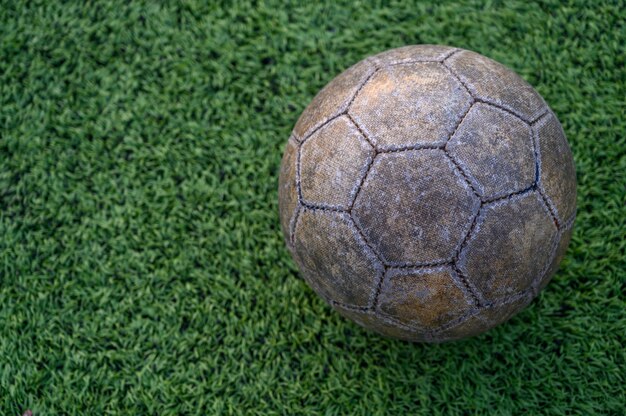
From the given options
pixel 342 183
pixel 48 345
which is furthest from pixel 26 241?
pixel 342 183

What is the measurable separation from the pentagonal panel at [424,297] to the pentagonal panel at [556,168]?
1.63 ft

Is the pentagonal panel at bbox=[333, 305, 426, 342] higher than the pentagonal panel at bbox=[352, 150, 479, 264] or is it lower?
lower

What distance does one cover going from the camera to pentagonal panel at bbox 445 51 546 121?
2199 mm

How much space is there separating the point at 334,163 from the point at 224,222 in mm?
1188

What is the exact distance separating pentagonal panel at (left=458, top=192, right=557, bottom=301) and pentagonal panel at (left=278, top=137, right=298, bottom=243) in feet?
2.32

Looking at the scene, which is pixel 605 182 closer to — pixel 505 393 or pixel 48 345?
pixel 505 393

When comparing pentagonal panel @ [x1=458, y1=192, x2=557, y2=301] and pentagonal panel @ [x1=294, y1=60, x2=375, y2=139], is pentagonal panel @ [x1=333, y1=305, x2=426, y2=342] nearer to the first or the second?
pentagonal panel @ [x1=458, y1=192, x2=557, y2=301]

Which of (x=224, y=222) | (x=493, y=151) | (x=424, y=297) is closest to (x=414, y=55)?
(x=493, y=151)

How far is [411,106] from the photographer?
2127 mm

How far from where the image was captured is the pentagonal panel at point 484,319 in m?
2.27

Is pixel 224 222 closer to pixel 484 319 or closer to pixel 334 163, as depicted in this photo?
pixel 334 163

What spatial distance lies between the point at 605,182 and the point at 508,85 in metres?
1.16

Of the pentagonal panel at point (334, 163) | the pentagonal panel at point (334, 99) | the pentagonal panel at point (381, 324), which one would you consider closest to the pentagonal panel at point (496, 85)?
Result: the pentagonal panel at point (334, 99)

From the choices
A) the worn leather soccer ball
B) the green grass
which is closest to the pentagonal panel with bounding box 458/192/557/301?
the worn leather soccer ball
